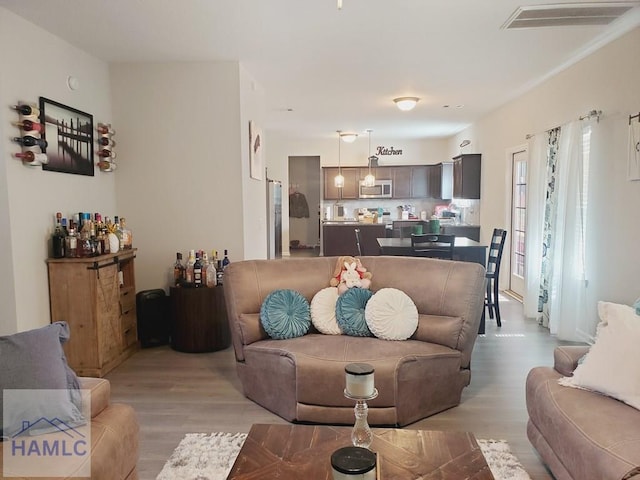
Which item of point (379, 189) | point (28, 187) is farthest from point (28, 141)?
point (379, 189)

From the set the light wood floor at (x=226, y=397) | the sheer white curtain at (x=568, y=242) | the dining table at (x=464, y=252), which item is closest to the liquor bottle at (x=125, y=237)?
the light wood floor at (x=226, y=397)

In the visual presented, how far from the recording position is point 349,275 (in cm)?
326

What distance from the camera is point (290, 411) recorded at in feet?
9.18

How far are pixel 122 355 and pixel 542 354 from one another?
3.69 meters

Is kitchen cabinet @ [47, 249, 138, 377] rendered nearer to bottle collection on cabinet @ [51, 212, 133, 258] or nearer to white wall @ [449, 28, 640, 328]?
bottle collection on cabinet @ [51, 212, 133, 258]

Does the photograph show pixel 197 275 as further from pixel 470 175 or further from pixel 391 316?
pixel 470 175

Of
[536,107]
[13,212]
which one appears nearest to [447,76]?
[536,107]

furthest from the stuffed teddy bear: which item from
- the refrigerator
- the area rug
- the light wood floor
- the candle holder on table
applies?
the refrigerator

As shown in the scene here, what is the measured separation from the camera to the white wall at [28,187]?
120 inches

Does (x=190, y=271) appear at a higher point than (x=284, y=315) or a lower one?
higher

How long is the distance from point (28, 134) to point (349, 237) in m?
6.75

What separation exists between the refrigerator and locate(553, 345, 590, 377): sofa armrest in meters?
5.82

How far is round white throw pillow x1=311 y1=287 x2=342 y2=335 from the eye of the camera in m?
3.13

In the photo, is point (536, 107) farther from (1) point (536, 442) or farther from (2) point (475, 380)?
(1) point (536, 442)
